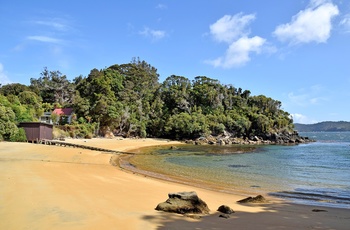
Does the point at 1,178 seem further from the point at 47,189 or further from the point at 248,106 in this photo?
the point at 248,106

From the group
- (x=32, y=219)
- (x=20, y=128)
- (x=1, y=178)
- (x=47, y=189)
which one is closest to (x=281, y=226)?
(x=32, y=219)

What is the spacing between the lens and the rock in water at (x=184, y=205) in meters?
7.96

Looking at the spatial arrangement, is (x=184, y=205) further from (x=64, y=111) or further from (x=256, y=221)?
(x=64, y=111)

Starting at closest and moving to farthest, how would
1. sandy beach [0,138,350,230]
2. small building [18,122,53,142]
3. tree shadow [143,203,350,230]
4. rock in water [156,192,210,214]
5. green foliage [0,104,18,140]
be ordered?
1. sandy beach [0,138,350,230]
2. tree shadow [143,203,350,230]
3. rock in water [156,192,210,214]
4. green foliage [0,104,18,140]
5. small building [18,122,53,142]

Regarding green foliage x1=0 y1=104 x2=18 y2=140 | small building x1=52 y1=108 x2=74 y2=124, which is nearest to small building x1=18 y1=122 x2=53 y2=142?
green foliage x1=0 y1=104 x2=18 y2=140

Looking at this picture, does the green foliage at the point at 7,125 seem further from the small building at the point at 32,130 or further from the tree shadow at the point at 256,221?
the tree shadow at the point at 256,221

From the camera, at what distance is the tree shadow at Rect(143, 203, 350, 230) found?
680cm

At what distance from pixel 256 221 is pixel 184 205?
6.91 feet

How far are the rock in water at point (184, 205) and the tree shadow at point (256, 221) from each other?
25 cm

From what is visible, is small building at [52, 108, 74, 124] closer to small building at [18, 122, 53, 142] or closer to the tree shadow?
small building at [18, 122, 53, 142]

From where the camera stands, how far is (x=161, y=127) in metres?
78.6

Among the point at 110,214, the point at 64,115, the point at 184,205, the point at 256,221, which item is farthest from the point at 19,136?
the point at 256,221

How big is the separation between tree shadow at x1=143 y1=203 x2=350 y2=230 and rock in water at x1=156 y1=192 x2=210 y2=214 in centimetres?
25

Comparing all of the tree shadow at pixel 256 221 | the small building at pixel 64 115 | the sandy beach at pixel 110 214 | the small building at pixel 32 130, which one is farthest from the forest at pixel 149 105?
the tree shadow at pixel 256 221
